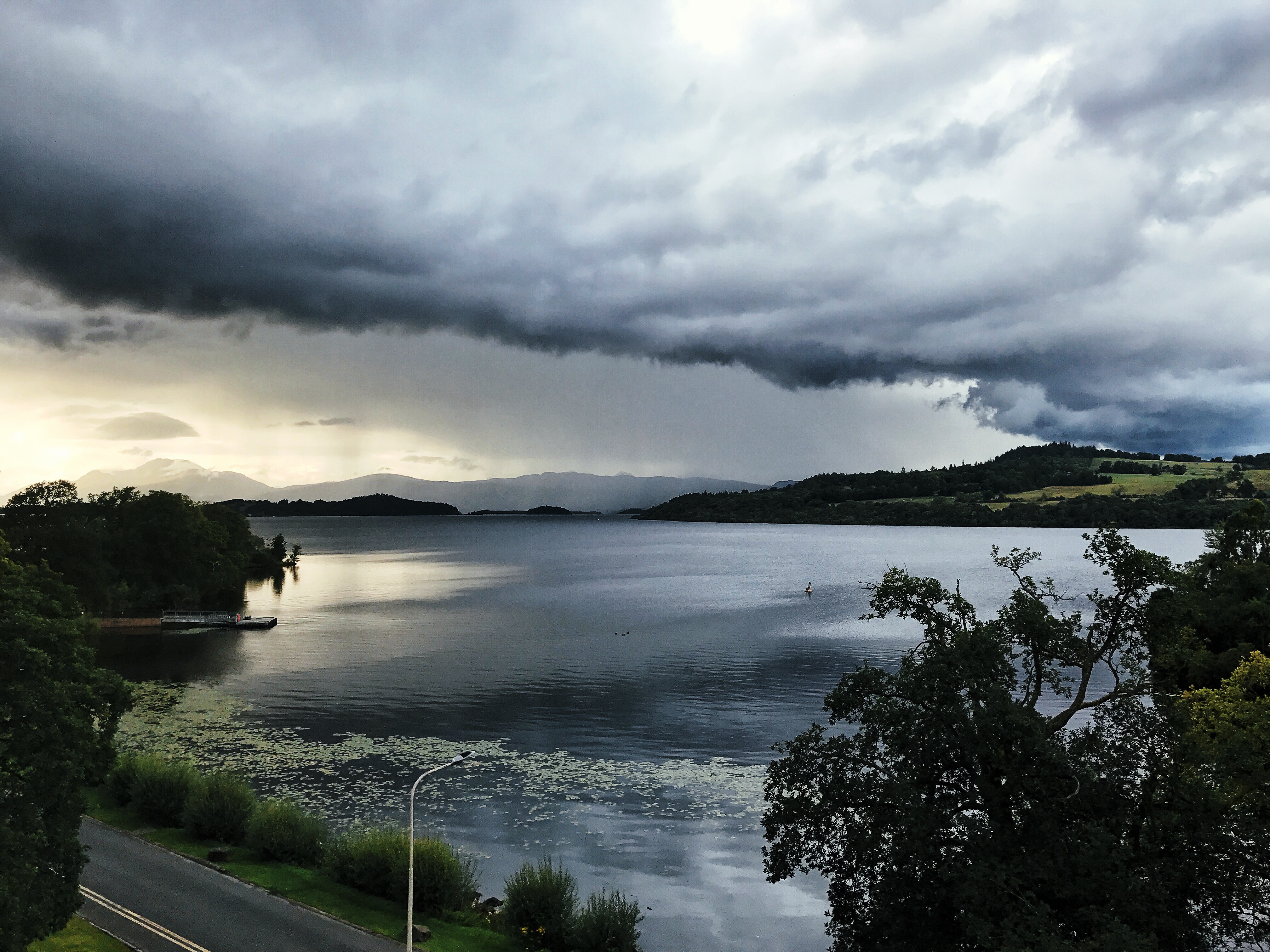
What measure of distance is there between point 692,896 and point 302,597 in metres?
127

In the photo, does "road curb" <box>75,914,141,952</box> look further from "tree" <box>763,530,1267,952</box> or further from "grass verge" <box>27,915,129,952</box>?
"tree" <box>763,530,1267,952</box>

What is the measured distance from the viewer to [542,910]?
99.3 ft

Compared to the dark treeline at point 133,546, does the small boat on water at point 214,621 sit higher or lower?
lower

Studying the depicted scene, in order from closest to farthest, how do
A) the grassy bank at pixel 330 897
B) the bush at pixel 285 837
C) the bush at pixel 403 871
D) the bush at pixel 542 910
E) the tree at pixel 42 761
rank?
the tree at pixel 42 761 → the grassy bank at pixel 330 897 → the bush at pixel 542 910 → the bush at pixel 403 871 → the bush at pixel 285 837

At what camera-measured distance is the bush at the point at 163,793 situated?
40281 millimetres

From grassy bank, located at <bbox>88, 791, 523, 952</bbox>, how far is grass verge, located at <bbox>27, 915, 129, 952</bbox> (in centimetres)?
576

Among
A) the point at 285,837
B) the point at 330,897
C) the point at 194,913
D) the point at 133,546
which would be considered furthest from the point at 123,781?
the point at 133,546

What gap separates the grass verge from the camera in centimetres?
2689

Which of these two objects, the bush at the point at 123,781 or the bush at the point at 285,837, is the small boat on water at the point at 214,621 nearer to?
the bush at the point at 123,781

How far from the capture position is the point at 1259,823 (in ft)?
75.5

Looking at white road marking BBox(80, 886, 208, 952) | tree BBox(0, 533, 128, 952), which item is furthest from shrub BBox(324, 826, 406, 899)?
tree BBox(0, 533, 128, 952)

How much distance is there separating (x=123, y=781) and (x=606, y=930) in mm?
29509

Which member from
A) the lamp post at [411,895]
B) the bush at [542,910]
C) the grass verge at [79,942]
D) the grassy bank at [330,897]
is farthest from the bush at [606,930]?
the grass verge at [79,942]

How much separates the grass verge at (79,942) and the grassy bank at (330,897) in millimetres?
5764
